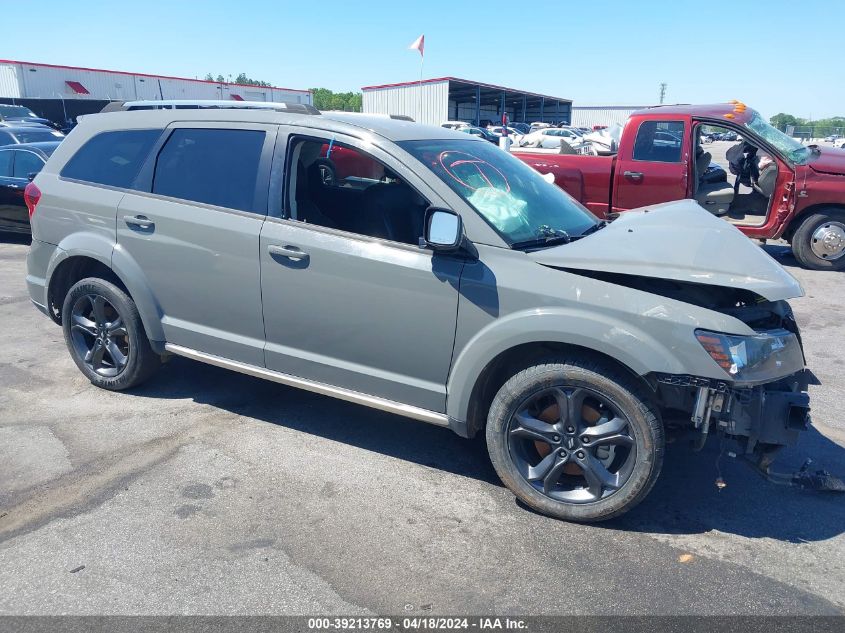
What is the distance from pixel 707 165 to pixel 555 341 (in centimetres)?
707

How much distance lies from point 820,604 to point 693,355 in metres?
1.11

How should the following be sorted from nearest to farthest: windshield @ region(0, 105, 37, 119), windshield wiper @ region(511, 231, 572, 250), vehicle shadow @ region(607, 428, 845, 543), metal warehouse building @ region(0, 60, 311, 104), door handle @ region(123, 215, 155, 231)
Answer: vehicle shadow @ region(607, 428, 845, 543)
windshield wiper @ region(511, 231, 572, 250)
door handle @ region(123, 215, 155, 231)
windshield @ region(0, 105, 37, 119)
metal warehouse building @ region(0, 60, 311, 104)

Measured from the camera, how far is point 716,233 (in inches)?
139

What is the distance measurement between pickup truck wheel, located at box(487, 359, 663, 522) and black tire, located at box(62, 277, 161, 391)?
8.34 ft

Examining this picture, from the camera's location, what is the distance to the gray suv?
294cm

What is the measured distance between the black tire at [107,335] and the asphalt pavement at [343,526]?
0.21 m

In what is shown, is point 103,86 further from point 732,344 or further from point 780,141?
point 732,344

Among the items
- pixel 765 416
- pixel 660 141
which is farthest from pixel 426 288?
pixel 660 141

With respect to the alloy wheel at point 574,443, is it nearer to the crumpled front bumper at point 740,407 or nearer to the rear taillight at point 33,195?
the crumpled front bumper at point 740,407

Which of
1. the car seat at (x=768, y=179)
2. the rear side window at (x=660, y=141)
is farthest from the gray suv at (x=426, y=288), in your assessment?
the car seat at (x=768, y=179)

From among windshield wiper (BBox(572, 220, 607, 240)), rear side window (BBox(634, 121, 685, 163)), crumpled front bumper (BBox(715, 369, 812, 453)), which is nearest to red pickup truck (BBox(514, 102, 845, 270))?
rear side window (BBox(634, 121, 685, 163))

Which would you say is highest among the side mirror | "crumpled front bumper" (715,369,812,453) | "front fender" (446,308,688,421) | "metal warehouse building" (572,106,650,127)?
"metal warehouse building" (572,106,650,127)

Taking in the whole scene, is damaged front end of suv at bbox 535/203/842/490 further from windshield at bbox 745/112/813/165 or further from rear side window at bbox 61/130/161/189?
windshield at bbox 745/112/813/165

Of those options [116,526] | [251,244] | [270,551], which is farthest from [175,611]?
[251,244]
